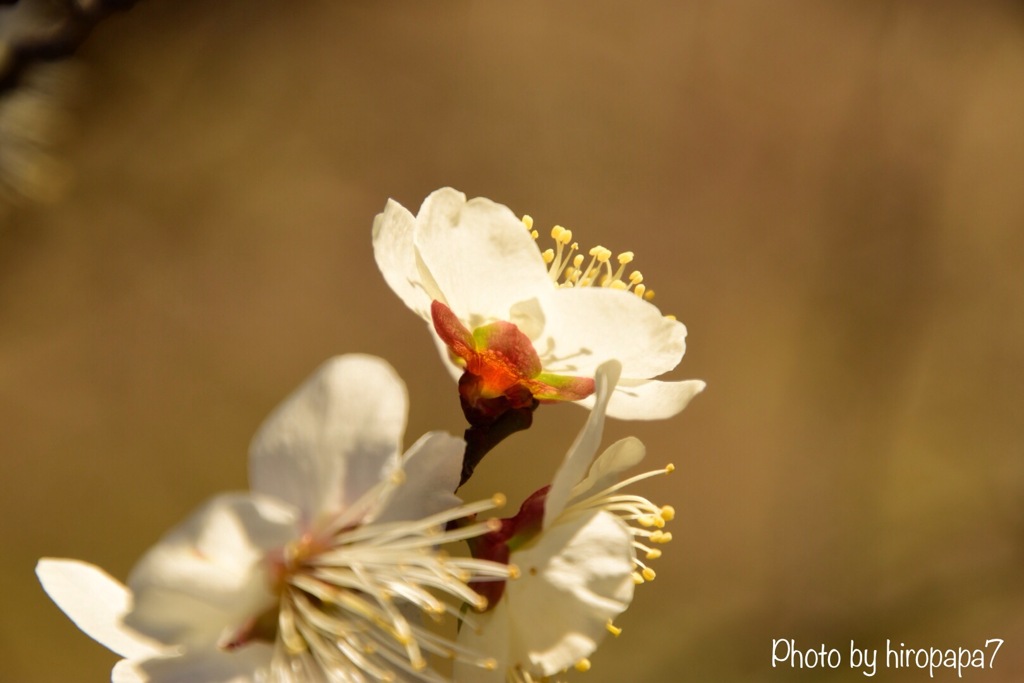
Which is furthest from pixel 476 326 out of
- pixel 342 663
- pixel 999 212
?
pixel 999 212

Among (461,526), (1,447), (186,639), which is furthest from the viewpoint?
(1,447)

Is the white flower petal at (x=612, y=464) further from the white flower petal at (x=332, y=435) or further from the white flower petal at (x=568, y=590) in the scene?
the white flower petal at (x=332, y=435)

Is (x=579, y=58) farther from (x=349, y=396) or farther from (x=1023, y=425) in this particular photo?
(x=349, y=396)

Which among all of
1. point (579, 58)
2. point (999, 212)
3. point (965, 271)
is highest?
point (579, 58)

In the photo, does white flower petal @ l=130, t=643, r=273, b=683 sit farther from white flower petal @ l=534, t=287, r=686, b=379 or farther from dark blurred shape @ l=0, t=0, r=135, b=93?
dark blurred shape @ l=0, t=0, r=135, b=93

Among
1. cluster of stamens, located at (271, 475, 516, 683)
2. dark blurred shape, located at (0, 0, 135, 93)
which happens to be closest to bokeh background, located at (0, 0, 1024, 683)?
dark blurred shape, located at (0, 0, 135, 93)
